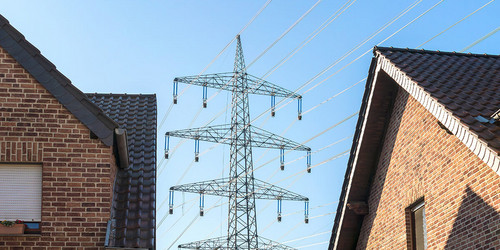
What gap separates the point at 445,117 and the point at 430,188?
188 cm

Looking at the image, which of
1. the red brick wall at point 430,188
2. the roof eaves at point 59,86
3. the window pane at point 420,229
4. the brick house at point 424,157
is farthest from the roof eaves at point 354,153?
the roof eaves at point 59,86

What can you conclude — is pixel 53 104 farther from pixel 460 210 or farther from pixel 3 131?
pixel 460 210

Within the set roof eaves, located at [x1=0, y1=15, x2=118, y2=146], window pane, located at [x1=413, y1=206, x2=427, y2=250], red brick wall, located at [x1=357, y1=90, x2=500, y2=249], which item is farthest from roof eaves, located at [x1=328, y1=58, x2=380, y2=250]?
roof eaves, located at [x1=0, y1=15, x2=118, y2=146]

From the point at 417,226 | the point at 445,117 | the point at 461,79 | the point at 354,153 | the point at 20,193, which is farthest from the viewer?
the point at 354,153

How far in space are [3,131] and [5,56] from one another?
4.21ft

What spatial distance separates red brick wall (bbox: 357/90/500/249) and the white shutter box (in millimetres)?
6020

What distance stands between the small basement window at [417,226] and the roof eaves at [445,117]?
79.3 inches

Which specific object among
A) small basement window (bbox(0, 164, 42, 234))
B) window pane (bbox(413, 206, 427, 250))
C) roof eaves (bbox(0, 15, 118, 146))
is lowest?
window pane (bbox(413, 206, 427, 250))

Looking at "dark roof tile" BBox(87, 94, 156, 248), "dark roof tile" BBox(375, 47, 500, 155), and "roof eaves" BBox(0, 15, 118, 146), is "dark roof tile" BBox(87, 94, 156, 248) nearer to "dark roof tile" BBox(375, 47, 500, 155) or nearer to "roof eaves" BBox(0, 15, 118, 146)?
"roof eaves" BBox(0, 15, 118, 146)

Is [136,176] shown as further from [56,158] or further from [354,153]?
[354,153]

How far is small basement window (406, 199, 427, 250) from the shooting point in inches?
531

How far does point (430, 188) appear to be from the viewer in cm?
1293

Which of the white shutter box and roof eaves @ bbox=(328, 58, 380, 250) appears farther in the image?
roof eaves @ bbox=(328, 58, 380, 250)

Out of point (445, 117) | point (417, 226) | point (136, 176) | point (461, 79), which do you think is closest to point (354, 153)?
point (417, 226)
